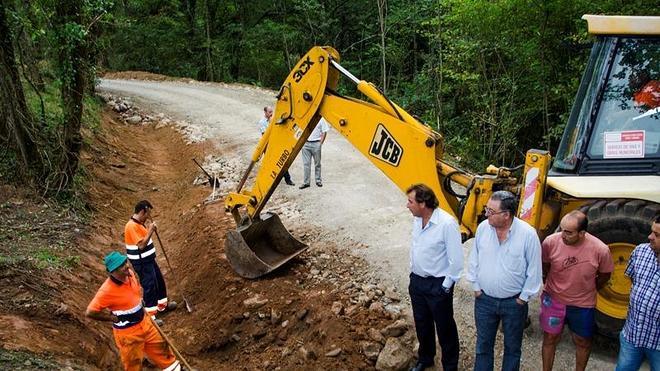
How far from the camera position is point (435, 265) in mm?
4441

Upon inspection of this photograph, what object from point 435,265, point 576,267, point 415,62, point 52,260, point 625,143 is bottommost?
point 52,260

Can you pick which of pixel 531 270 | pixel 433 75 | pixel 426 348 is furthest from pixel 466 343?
pixel 433 75

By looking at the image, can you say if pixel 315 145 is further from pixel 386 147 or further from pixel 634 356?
pixel 634 356

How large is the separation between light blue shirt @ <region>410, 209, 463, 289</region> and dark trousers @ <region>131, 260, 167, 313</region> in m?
3.67

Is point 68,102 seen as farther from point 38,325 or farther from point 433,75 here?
point 433,75

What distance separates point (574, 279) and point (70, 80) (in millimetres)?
8290

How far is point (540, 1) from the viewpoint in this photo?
10.7 metres

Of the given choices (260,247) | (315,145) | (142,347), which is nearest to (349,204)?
(315,145)

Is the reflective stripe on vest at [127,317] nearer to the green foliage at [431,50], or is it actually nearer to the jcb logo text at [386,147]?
the jcb logo text at [386,147]

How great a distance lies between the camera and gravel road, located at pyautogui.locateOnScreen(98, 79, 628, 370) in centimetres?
531

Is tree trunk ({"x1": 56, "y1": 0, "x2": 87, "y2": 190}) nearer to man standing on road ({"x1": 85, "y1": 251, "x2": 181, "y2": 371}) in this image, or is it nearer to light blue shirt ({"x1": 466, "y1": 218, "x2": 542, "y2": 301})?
man standing on road ({"x1": 85, "y1": 251, "x2": 181, "y2": 371})

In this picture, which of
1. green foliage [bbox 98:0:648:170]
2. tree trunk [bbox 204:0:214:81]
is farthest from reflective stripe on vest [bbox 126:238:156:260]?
tree trunk [bbox 204:0:214:81]

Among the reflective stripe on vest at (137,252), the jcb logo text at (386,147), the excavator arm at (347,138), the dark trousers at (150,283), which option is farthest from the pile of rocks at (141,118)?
the jcb logo text at (386,147)

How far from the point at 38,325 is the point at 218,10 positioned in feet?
83.4
